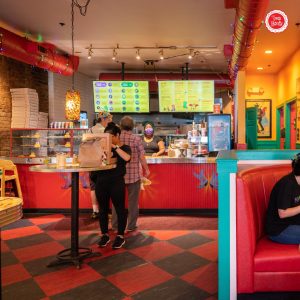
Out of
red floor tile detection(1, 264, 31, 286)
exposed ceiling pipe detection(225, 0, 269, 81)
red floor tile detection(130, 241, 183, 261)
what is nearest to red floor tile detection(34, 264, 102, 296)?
red floor tile detection(1, 264, 31, 286)

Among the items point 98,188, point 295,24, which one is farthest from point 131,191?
point 295,24

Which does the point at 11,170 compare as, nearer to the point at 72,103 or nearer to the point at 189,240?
the point at 72,103

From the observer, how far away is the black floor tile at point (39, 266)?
3266 millimetres

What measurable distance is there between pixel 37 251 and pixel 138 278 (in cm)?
141

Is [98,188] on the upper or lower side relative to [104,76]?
lower

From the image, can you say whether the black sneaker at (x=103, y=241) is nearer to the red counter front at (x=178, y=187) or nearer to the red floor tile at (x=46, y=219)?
the red floor tile at (x=46, y=219)

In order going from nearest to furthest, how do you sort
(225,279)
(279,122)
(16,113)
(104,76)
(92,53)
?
1. (225,279)
2. (16,113)
3. (92,53)
4. (104,76)
5. (279,122)

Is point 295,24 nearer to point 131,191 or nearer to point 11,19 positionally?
point 131,191

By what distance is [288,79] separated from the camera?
941cm

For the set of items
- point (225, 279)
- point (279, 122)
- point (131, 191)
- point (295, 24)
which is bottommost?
point (225, 279)

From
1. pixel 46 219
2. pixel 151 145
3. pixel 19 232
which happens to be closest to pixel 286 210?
pixel 19 232

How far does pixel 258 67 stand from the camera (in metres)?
10.3

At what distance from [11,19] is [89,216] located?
384 cm

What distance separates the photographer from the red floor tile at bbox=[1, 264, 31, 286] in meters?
3.06
